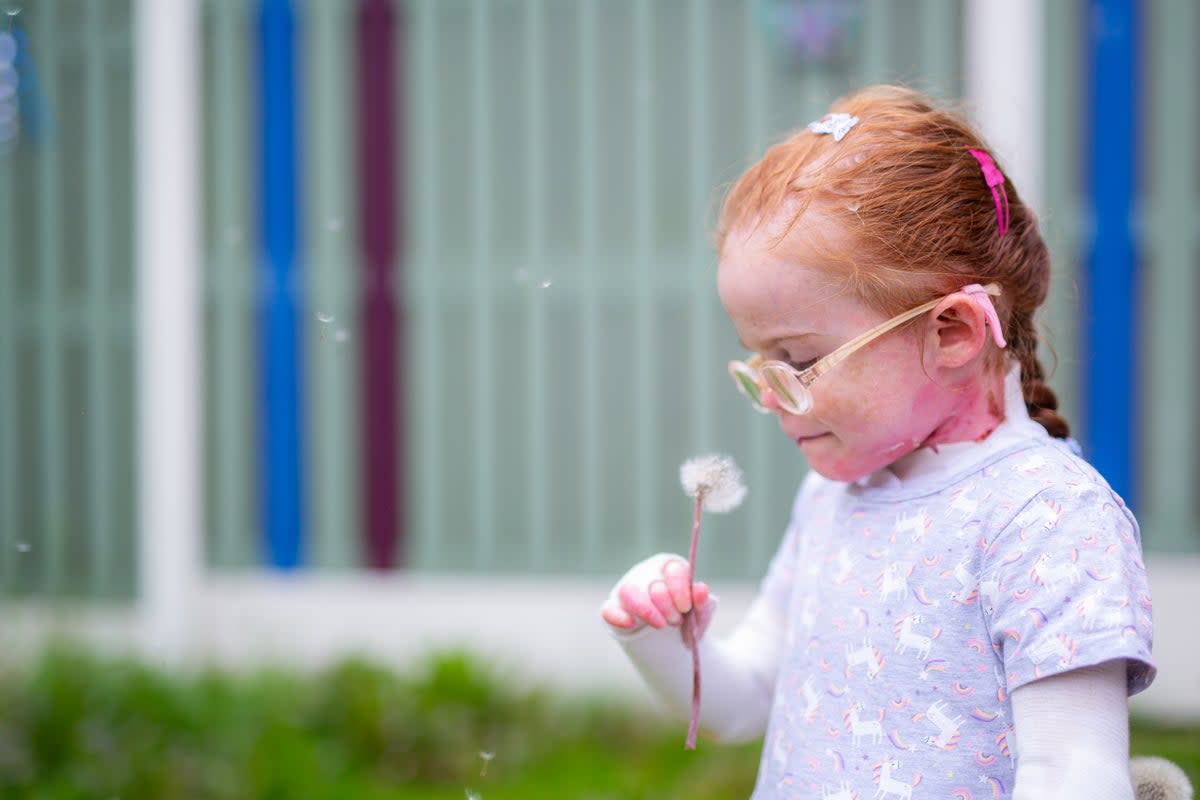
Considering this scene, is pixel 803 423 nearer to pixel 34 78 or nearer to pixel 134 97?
pixel 134 97

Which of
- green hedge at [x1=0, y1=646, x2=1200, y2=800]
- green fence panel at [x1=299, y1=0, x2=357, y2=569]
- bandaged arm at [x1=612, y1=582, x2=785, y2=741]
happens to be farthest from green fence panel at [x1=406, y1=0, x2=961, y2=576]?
bandaged arm at [x1=612, y1=582, x2=785, y2=741]

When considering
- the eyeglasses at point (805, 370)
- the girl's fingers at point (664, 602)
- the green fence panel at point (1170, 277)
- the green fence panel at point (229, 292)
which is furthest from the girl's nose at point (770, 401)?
the green fence panel at point (229, 292)

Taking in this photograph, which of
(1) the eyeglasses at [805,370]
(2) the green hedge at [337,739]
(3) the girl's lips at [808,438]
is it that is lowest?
Answer: (2) the green hedge at [337,739]

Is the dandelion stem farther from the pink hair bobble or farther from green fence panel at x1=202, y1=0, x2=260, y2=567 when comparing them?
green fence panel at x1=202, y1=0, x2=260, y2=567

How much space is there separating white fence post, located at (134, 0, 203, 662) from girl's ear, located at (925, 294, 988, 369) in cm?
340

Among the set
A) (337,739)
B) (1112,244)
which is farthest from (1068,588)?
(1112,244)

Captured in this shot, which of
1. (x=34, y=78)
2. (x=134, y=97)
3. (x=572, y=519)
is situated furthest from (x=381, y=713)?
(x=34, y=78)

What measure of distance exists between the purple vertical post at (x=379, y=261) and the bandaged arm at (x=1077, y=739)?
3.44 metres

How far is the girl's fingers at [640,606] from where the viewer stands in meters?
1.26

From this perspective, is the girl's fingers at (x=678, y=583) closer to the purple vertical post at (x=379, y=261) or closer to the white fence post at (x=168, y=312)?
the purple vertical post at (x=379, y=261)

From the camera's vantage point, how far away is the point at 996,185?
1.21 metres

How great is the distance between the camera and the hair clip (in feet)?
4.00

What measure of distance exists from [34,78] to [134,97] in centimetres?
42

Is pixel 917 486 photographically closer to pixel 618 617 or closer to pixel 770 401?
pixel 770 401
